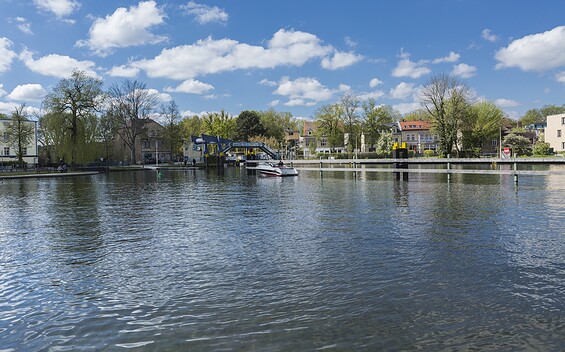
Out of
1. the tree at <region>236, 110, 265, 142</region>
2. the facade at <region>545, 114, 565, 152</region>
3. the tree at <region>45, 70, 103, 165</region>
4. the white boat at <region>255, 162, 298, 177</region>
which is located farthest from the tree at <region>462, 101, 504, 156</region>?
the tree at <region>45, 70, 103, 165</region>

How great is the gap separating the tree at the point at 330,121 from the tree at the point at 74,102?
57029mm

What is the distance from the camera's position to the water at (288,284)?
5.98 meters

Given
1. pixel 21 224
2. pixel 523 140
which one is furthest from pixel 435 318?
pixel 523 140

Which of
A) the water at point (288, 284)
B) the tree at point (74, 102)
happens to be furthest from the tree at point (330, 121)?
the water at point (288, 284)

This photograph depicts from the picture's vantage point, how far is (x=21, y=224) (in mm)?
16500

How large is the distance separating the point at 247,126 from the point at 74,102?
60.6m

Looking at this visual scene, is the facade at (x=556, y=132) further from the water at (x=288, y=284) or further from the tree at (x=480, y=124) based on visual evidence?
the water at (x=288, y=284)

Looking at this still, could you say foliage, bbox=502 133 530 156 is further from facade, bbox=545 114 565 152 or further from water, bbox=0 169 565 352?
water, bbox=0 169 565 352

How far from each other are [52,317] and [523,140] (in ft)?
308

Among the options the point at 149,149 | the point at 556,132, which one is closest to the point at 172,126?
the point at 149,149

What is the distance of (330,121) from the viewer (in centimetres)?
10806

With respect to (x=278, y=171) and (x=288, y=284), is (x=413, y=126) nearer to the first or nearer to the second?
(x=278, y=171)

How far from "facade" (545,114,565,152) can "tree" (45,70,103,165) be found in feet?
280

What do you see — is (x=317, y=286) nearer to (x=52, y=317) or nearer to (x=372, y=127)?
(x=52, y=317)
